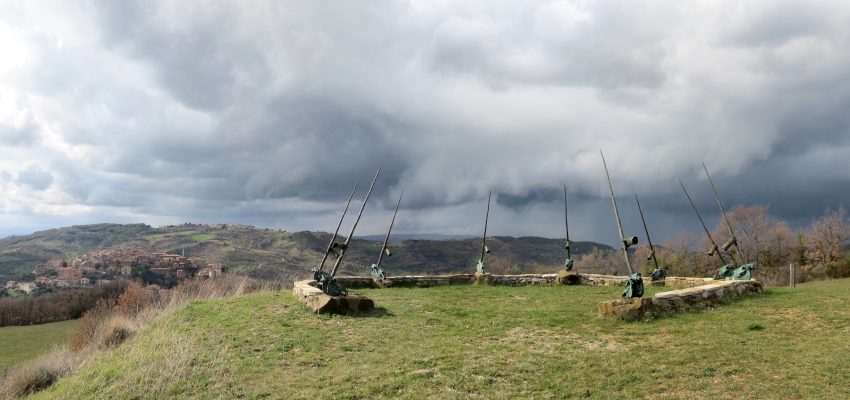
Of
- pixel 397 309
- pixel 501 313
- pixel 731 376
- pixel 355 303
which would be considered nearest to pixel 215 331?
pixel 355 303

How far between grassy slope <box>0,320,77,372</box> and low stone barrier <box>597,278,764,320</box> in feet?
70.7

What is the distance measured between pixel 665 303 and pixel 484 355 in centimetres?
621

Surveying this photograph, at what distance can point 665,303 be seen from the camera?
41.6 feet

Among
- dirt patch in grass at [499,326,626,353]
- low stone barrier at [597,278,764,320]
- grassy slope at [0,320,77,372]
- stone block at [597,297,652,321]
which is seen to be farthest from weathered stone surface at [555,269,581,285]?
grassy slope at [0,320,77,372]

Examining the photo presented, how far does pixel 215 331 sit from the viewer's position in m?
12.0

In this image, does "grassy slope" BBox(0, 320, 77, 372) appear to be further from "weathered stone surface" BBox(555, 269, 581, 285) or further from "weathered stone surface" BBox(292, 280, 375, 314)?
"weathered stone surface" BBox(555, 269, 581, 285)

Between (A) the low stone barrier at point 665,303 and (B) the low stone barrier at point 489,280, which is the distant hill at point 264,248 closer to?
(B) the low stone barrier at point 489,280

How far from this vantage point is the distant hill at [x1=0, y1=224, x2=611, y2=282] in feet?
212

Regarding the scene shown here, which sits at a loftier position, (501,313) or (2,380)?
(501,313)

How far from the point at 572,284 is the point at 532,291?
3.48 metres

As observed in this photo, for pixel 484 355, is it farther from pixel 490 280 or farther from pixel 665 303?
pixel 490 280

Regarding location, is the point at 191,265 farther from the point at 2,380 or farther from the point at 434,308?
the point at 434,308

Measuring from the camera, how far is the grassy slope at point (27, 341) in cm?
2031

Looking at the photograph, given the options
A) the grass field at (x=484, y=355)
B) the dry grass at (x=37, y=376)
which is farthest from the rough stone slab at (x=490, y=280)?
the dry grass at (x=37, y=376)
